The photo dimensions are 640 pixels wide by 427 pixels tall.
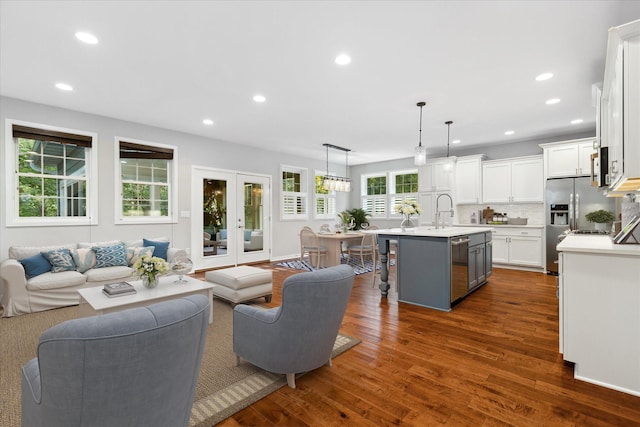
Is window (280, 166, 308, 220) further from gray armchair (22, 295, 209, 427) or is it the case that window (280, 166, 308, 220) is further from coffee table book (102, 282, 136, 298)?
gray armchair (22, 295, 209, 427)

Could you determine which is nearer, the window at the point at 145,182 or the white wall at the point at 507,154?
the window at the point at 145,182

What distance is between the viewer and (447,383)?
2180mm

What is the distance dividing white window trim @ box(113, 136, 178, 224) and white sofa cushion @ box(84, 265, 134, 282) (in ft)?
3.54

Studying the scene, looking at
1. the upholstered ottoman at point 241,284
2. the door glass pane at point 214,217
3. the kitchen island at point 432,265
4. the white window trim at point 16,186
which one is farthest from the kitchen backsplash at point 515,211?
the white window trim at point 16,186

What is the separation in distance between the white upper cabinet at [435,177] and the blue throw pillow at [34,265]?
698 centimetres

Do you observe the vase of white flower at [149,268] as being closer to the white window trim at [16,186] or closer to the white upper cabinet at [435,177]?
the white window trim at [16,186]

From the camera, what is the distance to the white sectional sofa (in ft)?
11.7

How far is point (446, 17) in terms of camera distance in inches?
96.7

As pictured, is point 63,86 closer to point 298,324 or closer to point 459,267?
point 298,324

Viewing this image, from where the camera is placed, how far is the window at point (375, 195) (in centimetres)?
911

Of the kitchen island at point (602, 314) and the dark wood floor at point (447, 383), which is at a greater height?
the kitchen island at point (602, 314)

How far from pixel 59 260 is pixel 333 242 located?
14.3 feet

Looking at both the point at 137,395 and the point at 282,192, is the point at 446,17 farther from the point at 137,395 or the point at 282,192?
the point at 282,192

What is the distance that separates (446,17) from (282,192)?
5.74 m
